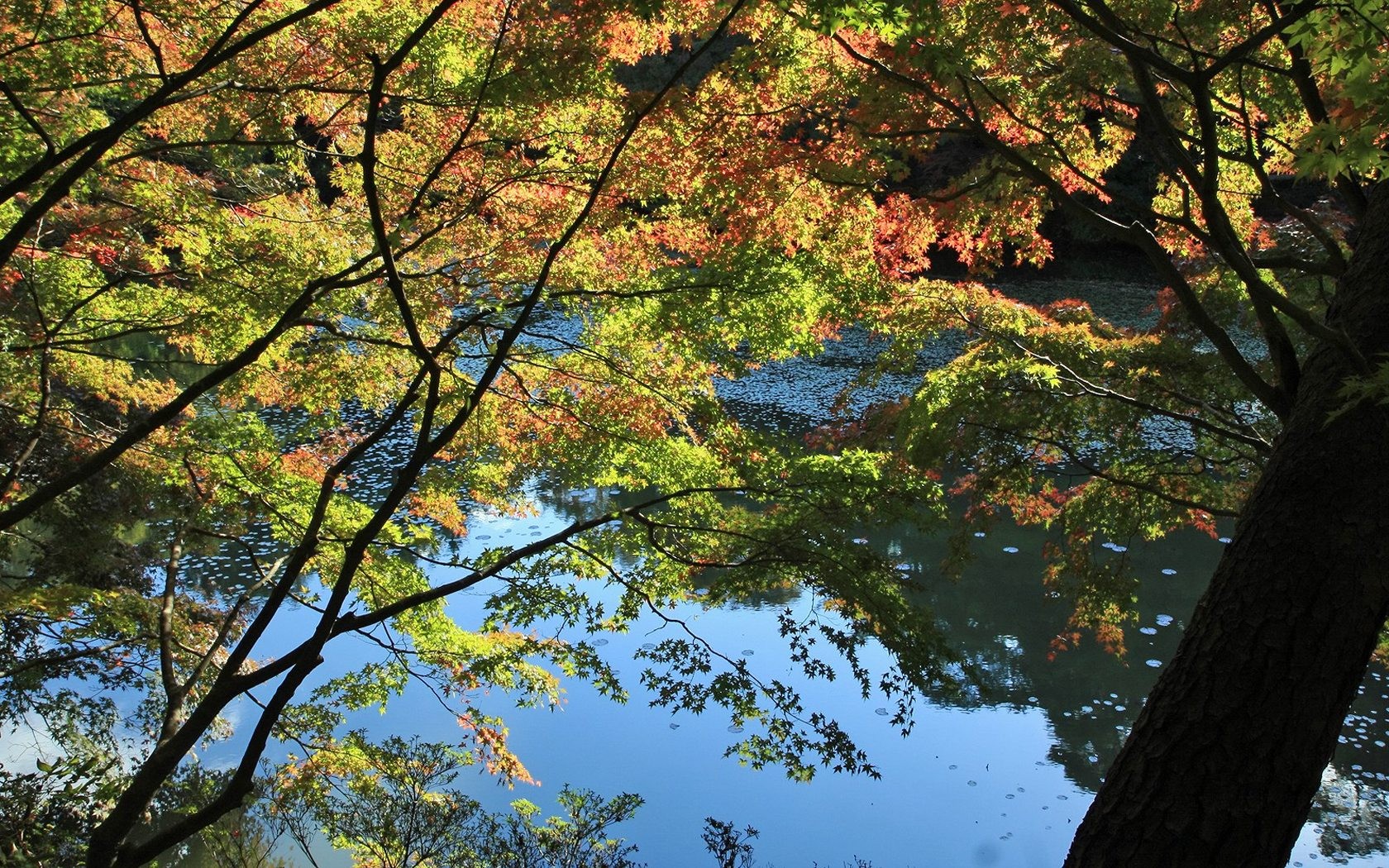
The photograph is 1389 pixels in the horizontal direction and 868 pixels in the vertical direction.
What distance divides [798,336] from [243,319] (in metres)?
2.35

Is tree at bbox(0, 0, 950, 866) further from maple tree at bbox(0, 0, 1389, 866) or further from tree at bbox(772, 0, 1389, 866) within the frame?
tree at bbox(772, 0, 1389, 866)

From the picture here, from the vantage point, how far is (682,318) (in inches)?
140

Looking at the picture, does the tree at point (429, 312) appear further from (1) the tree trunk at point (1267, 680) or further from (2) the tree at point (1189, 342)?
(1) the tree trunk at point (1267, 680)

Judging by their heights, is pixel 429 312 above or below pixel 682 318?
above

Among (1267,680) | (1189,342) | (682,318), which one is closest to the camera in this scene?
(1267,680)

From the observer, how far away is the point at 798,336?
3752 millimetres

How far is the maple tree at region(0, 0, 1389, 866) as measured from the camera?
2.24m

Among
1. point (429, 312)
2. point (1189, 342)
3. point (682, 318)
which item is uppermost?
point (1189, 342)

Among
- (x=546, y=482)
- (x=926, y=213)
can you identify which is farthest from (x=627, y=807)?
(x=546, y=482)

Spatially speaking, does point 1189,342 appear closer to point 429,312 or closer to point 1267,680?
point 1267,680

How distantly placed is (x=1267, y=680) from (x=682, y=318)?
2250mm

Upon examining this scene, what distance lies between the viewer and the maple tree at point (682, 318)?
2238 millimetres

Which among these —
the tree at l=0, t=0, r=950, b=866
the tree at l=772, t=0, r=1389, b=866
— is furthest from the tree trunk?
the tree at l=0, t=0, r=950, b=866

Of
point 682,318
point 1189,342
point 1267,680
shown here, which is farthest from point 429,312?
point 1189,342
